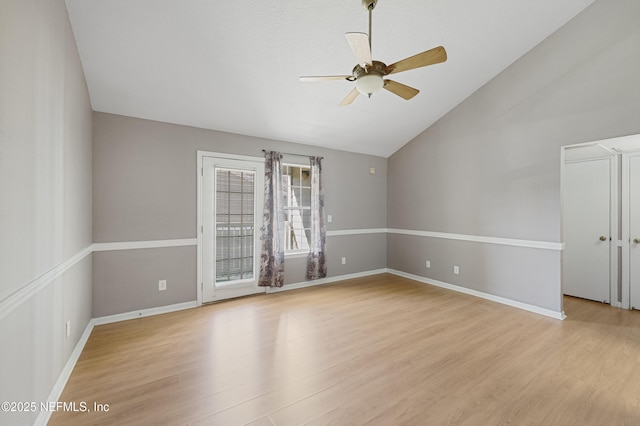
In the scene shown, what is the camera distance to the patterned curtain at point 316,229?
15.3 feet

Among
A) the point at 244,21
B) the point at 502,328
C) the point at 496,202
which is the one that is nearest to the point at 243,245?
the point at 244,21

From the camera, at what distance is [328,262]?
4930mm

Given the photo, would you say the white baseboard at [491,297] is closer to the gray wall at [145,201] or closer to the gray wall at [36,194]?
the gray wall at [145,201]

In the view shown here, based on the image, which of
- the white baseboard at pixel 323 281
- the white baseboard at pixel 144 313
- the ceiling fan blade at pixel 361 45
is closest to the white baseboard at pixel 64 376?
the white baseboard at pixel 144 313

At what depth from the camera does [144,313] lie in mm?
3309

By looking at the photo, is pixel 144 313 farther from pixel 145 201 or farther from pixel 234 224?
pixel 234 224

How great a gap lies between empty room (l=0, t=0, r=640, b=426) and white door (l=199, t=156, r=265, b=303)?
31 millimetres

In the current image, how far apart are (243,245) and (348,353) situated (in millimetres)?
2330

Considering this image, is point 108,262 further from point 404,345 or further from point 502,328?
point 502,328

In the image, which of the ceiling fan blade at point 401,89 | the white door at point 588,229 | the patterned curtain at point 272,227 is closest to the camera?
the ceiling fan blade at point 401,89

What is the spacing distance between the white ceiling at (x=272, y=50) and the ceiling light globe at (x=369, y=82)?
100 centimetres

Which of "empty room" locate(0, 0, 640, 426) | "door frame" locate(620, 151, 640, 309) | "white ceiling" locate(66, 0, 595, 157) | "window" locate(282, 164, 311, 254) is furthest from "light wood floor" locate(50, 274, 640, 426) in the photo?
"white ceiling" locate(66, 0, 595, 157)

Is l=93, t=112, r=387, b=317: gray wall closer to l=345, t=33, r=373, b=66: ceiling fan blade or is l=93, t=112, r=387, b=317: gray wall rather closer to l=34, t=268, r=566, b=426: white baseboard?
l=34, t=268, r=566, b=426: white baseboard

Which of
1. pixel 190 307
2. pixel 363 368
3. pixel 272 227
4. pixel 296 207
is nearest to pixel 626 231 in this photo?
pixel 363 368
